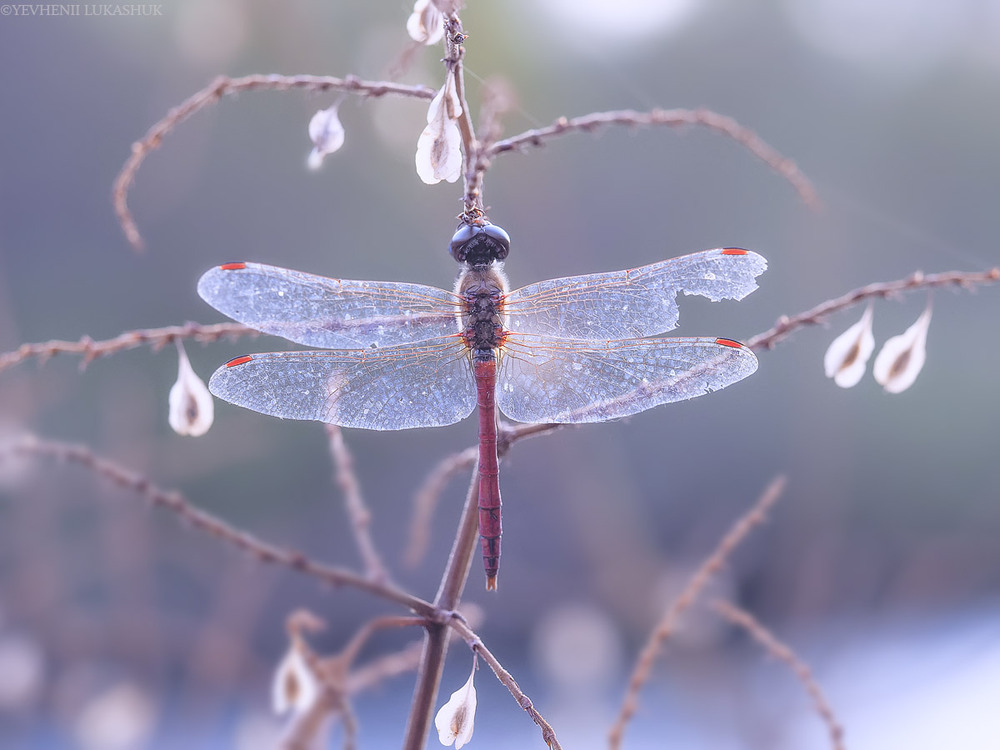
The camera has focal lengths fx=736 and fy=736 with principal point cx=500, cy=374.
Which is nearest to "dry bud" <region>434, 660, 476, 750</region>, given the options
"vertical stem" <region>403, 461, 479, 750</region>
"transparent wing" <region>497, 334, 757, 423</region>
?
"vertical stem" <region>403, 461, 479, 750</region>

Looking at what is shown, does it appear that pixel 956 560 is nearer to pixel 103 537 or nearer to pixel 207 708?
pixel 207 708

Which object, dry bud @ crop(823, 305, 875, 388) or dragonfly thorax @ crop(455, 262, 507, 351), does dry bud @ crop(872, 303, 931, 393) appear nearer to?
dry bud @ crop(823, 305, 875, 388)

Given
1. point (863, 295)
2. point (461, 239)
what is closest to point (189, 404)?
point (461, 239)

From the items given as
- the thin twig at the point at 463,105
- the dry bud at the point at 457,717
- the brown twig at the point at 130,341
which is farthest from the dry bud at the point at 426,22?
the dry bud at the point at 457,717

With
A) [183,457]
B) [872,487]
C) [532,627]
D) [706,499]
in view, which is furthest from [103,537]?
[872,487]

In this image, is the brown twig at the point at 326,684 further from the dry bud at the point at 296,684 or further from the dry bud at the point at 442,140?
the dry bud at the point at 442,140
